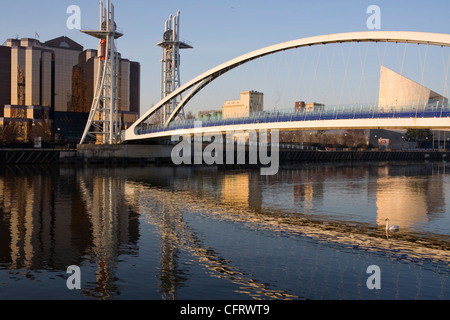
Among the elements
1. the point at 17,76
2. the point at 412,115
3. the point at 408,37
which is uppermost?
the point at 17,76

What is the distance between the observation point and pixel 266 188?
1593 inches

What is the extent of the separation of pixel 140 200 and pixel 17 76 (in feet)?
274

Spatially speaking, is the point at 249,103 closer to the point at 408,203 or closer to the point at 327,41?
the point at 327,41

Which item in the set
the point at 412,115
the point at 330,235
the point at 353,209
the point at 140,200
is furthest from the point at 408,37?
the point at 140,200

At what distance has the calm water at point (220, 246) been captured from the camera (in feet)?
42.8

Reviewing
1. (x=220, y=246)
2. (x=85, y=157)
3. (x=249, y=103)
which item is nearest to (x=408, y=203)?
(x=220, y=246)

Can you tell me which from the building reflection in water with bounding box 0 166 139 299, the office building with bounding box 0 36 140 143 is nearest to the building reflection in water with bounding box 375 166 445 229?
the building reflection in water with bounding box 0 166 139 299

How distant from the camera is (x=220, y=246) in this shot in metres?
17.8

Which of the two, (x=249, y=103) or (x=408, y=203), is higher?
(x=249, y=103)

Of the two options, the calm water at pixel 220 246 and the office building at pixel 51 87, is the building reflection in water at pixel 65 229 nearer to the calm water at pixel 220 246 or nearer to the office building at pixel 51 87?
the calm water at pixel 220 246

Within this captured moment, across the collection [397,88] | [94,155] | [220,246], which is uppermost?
[397,88]

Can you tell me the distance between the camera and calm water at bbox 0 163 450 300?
13.0 m

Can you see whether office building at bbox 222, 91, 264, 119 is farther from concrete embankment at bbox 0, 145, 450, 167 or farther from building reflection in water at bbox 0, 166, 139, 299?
building reflection in water at bbox 0, 166, 139, 299
